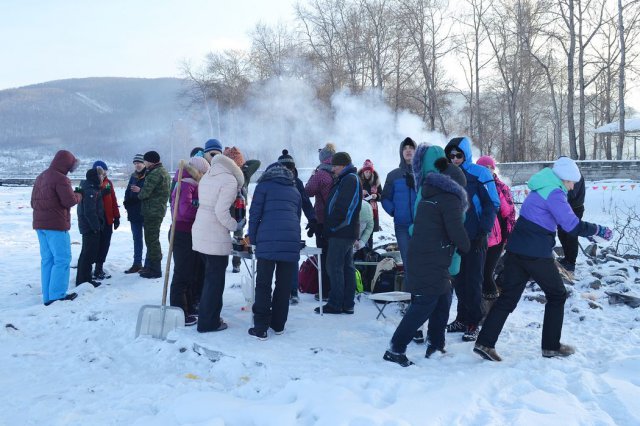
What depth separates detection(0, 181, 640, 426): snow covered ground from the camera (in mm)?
3582

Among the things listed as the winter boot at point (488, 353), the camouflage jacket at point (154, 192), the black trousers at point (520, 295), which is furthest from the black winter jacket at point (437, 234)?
the camouflage jacket at point (154, 192)

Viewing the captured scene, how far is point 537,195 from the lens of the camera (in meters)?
4.49

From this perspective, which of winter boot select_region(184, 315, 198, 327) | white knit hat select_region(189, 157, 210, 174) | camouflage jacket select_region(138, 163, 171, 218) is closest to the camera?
winter boot select_region(184, 315, 198, 327)

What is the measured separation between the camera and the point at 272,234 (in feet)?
16.6

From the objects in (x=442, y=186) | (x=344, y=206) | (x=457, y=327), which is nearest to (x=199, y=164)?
(x=344, y=206)

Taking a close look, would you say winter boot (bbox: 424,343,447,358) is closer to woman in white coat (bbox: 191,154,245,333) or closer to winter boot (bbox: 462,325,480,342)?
winter boot (bbox: 462,325,480,342)

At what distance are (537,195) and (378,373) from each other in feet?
6.76

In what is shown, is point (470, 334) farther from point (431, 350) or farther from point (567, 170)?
point (567, 170)

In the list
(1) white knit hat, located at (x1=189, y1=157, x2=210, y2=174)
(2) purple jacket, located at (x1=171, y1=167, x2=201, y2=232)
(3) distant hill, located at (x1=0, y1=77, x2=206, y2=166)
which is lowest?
(2) purple jacket, located at (x1=171, y1=167, x2=201, y2=232)

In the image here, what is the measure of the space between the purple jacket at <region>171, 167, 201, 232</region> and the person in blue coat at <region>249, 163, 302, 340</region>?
0.93 metres

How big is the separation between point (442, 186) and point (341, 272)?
82.8 inches

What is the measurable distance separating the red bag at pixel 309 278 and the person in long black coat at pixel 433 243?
2.68 m

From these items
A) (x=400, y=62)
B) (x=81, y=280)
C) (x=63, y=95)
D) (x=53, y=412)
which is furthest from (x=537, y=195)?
(x=63, y=95)

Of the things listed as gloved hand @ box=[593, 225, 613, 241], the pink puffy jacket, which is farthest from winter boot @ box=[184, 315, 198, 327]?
gloved hand @ box=[593, 225, 613, 241]
